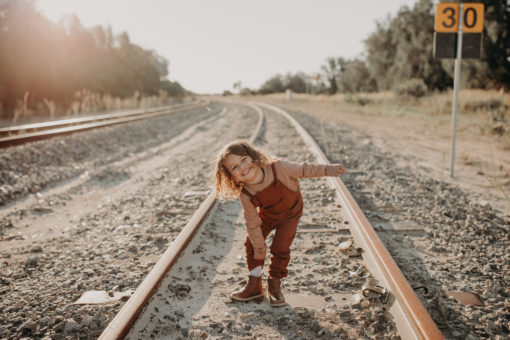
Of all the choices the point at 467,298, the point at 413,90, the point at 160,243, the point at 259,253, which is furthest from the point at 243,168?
the point at 413,90

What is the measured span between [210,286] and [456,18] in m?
5.30

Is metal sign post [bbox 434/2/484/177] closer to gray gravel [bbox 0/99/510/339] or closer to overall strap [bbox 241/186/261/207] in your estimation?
gray gravel [bbox 0/99/510/339]

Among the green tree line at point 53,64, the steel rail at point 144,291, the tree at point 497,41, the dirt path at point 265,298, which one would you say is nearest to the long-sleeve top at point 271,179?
the dirt path at point 265,298

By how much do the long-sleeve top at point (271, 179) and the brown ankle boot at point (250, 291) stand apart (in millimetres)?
239

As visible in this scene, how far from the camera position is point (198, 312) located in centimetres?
228

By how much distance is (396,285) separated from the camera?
214cm

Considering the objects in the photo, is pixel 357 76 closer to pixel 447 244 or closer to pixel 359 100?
pixel 359 100

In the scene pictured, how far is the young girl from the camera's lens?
92.3 inches

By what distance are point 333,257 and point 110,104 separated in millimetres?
21005

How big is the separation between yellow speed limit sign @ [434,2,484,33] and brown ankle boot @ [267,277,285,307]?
16.1 feet

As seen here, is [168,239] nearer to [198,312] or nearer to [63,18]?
[198,312]

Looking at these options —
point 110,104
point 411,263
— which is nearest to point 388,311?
point 411,263

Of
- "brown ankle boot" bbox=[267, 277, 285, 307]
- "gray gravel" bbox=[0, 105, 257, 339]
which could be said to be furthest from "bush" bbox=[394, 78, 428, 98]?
"brown ankle boot" bbox=[267, 277, 285, 307]

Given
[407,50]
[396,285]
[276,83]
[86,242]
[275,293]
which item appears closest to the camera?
[396,285]
